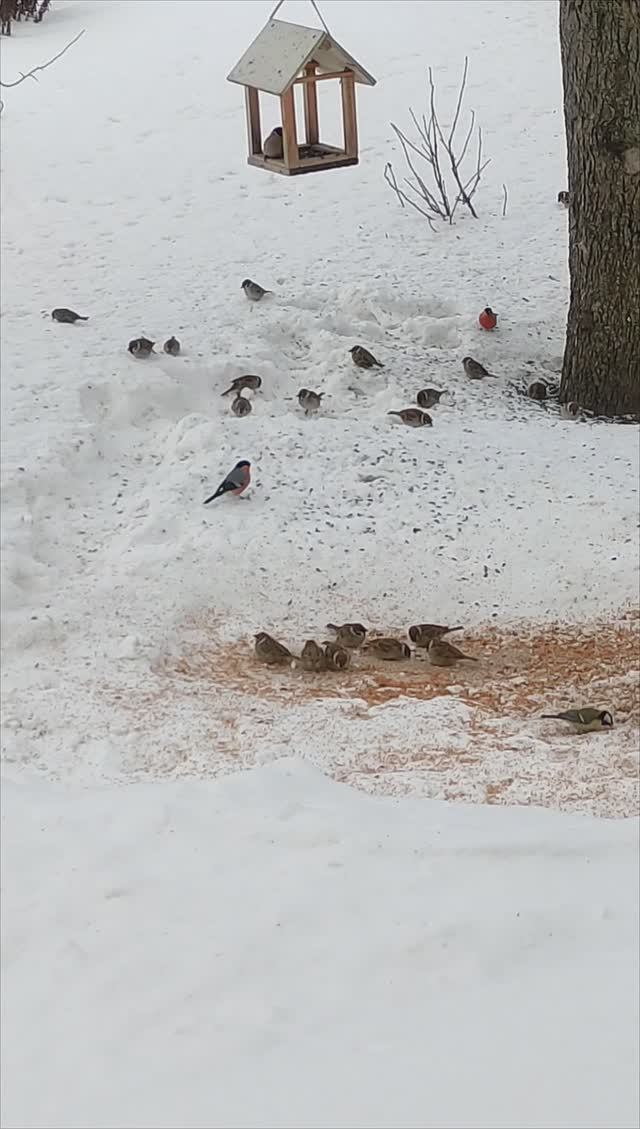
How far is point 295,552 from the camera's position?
597 cm

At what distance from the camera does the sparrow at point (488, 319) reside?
809 centimetres

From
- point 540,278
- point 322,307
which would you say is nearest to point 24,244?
point 322,307

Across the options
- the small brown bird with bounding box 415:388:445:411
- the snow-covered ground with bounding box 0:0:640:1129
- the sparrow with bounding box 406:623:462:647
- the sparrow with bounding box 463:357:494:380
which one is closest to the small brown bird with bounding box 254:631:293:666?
the snow-covered ground with bounding box 0:0:640:1129

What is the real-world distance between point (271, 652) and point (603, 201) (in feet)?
10.3

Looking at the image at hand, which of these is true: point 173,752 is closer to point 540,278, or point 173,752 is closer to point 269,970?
point 269,970

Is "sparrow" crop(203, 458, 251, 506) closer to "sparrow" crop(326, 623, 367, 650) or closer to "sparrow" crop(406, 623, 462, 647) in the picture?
"sparrow" crop(326, 623, 367, 650)

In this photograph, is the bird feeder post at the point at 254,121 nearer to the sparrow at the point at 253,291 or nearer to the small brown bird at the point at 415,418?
the sparrow at the point at 253,291

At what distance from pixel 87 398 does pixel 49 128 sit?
19.2 feet

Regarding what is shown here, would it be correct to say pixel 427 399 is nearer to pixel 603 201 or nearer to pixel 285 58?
pixel 603 201

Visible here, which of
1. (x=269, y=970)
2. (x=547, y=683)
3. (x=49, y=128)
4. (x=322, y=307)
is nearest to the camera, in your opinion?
(x=269, y=970)

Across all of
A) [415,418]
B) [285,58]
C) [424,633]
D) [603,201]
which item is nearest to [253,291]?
[285,58]

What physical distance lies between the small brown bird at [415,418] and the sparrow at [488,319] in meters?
1.33

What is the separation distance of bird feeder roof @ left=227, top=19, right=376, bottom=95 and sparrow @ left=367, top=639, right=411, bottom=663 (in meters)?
3.06

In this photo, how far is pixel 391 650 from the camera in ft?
17.3
